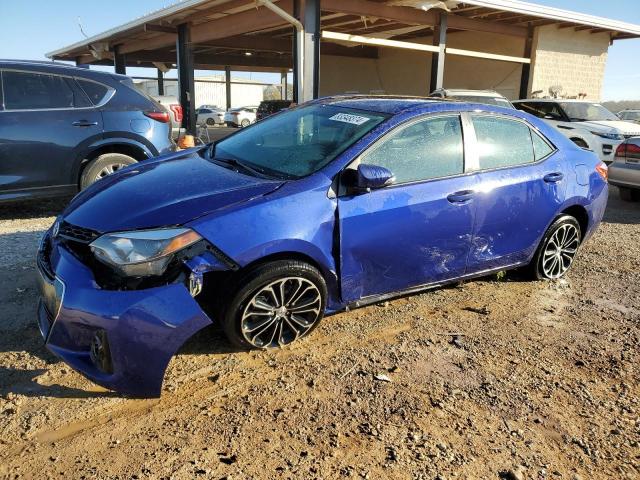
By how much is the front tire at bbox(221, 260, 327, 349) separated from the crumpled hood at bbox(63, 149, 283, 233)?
1.47 ft

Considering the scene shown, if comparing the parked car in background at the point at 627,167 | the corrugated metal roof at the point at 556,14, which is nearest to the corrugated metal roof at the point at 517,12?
the corrugated metal roof at the point at 556,14

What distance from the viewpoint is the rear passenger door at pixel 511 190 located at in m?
3.87

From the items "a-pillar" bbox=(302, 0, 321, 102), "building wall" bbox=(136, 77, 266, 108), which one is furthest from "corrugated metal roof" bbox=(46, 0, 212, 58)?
"building wall" bbox=(136, 77, 266, 108)

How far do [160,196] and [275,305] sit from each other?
910 millimetres

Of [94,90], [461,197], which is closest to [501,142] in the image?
[461,197]

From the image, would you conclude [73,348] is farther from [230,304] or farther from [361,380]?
[361,380]

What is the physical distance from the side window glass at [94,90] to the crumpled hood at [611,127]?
1000cm

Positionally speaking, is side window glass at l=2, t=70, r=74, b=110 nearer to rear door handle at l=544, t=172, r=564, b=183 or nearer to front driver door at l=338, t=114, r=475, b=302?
front driver door at l=338, t=114, r=475, b=302

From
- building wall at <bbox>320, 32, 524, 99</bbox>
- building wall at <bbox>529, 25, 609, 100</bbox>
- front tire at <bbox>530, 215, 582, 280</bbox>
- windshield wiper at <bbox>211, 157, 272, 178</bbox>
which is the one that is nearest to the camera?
windshield wiper at <bbox>211, 157, 272, 178</bbox>

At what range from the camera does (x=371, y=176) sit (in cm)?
314

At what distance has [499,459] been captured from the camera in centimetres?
240

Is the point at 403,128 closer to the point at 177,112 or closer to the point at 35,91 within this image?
the point at 35,91

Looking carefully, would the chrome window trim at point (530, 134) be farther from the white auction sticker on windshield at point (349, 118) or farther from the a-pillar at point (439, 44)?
the a-pillar at point (439, 44)

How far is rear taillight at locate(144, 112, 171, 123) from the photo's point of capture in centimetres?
642
